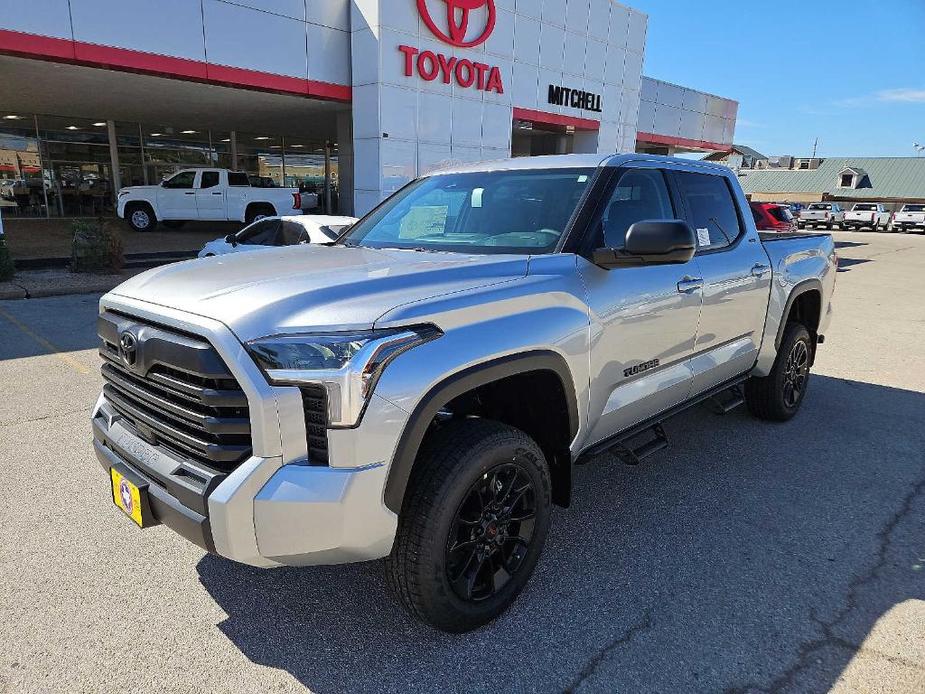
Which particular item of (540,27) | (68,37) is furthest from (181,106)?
(540,27)

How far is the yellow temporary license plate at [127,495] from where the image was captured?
2375 mm

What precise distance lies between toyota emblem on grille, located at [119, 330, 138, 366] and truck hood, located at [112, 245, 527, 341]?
6.3 inches

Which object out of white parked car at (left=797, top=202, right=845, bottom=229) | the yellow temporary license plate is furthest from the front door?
white parked car at (left=797, top=202, right=845, bottom=229)

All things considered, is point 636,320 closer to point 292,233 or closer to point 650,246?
point 650,246

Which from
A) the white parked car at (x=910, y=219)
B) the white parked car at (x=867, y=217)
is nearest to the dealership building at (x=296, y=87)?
the white parked car at (x=867, y=217)

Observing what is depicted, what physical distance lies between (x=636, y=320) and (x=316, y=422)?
1.75 metres

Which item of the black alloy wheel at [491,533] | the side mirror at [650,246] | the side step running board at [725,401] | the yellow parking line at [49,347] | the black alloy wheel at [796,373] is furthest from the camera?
the yellow parking line at [49,347]

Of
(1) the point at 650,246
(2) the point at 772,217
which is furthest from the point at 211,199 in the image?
(1) the point at 650,246

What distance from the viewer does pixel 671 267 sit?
338 cm

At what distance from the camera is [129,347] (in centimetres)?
238

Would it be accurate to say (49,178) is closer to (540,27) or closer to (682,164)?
(540,27)

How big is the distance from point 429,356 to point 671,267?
1794mm

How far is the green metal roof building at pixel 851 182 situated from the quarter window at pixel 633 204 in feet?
201

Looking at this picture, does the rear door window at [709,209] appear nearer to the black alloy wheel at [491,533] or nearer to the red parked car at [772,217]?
Answer: the black alloy wheel at [491,533]
